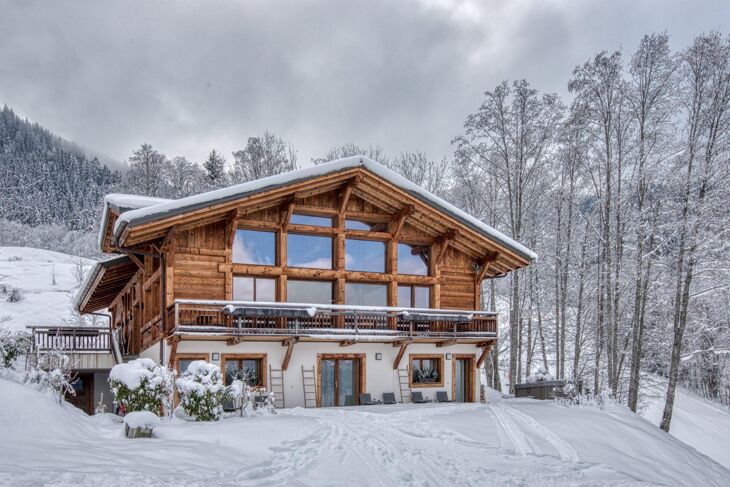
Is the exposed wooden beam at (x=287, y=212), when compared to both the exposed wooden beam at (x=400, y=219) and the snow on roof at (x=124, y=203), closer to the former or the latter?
the snow on roof at (x=124, y=203)

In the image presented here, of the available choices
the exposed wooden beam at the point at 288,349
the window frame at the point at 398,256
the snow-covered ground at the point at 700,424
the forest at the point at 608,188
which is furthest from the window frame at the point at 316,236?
the snow-covered ground at the point at 700,424

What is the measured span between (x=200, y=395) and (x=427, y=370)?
950cm

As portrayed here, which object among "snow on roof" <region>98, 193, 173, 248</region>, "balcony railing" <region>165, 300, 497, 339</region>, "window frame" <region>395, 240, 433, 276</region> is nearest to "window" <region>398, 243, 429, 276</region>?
"window frame" <region>395, 240, 433, 276</region>

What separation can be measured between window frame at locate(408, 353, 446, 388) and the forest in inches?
197

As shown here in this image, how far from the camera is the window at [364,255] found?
19.5 metres

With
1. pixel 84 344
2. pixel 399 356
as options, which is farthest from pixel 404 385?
pixel 84 344

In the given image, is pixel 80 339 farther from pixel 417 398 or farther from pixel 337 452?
pixel 337 452

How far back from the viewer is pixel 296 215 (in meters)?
18.9

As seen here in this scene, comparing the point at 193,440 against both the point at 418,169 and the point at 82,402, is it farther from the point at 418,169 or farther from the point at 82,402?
the point at 418,169

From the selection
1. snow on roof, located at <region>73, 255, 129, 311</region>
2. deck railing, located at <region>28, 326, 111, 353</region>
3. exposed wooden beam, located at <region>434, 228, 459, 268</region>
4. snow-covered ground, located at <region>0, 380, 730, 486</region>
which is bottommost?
snow-covered ground, located at <region>0, 380, 730, 486</region>

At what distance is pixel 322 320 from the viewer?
17938mm

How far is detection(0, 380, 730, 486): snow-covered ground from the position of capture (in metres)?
7.64

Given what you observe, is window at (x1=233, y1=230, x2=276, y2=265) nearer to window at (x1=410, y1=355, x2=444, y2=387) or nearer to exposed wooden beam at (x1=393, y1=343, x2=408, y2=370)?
exposed wooden beam at (x1=393, y1=343, x2=408, y2=370)

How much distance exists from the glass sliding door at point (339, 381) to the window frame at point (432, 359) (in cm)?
168
